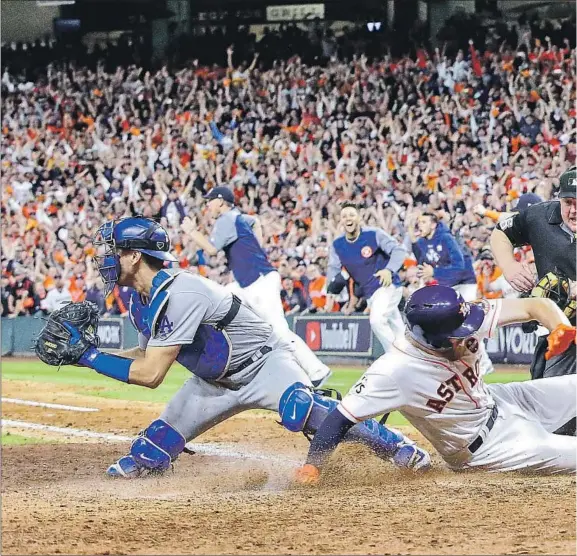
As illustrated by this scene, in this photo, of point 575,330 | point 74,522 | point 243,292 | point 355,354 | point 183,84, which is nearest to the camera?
point 74,522

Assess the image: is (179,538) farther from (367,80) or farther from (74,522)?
(367,80)

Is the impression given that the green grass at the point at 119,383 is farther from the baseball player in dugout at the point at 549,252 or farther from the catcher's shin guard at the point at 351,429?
the catcher's shin guard at the point at 351,429

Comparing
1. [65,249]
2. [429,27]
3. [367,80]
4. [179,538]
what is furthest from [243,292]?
[429,27]

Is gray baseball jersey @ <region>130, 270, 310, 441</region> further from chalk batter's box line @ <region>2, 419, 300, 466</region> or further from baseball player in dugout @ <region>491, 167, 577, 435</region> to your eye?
baseball player in dugout @ <region>491, 167, 577, 435</region>

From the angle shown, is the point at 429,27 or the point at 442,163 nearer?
the point at 442,163

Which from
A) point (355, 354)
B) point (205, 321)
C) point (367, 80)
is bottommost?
point (355, 354)

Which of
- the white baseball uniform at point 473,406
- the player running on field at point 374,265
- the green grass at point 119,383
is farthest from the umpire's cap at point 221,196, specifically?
the white baseball uniform at point 473,406

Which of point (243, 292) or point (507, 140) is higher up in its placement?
point (507, 140)
